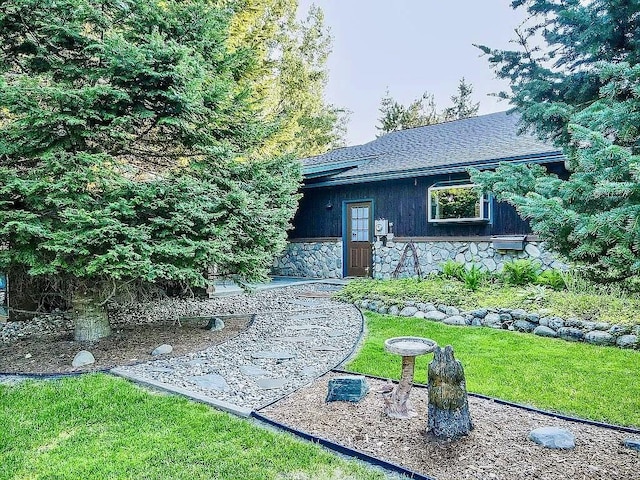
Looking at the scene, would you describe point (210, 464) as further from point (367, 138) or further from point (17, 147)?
point (367, 138)

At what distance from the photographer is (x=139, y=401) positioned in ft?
10.6

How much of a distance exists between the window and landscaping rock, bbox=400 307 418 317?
3.37m

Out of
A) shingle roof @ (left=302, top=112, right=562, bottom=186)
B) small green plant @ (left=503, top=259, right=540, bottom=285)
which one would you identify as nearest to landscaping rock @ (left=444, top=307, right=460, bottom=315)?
small green plant @ (left=503, top=259, right=540, bottom=285)

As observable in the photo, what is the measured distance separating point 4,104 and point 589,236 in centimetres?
476

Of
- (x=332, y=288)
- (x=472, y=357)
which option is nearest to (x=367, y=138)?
(x=332, y=288)

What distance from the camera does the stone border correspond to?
475 centimetres

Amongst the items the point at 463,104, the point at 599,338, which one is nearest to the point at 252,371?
the point at 599,338

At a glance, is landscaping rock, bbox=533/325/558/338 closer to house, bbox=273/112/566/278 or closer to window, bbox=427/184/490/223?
house, bbox=273/112/566/278

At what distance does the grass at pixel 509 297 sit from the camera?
5277 mm

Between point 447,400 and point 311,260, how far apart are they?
9.24 m

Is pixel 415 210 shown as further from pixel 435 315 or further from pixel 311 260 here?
pixel 435 315

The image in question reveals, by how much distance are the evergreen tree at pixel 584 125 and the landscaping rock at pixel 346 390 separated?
5.46 feet

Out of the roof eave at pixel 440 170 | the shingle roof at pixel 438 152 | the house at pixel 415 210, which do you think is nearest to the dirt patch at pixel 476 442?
the roof eave at pixel 440 170

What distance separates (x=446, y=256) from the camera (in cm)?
936
